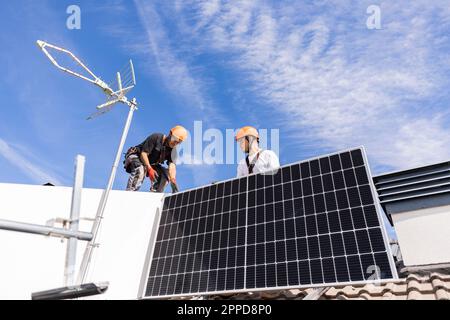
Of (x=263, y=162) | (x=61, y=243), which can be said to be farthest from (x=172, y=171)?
(x=61, y=243)

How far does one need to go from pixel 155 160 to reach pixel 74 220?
226 inches

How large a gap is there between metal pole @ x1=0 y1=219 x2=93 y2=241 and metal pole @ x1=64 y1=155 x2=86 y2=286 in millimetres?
80

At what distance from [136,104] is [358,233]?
4.69 meters

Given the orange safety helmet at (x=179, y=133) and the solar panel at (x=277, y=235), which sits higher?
the orange safety helmet at (x=179, y=133)

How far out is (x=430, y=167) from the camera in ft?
29.1

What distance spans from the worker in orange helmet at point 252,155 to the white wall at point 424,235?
11.1 feet

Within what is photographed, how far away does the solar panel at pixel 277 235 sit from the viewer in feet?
18.8

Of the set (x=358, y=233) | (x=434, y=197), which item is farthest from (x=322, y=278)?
(x=434, y=197)

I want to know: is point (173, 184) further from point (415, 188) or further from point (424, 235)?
point (424, 235)

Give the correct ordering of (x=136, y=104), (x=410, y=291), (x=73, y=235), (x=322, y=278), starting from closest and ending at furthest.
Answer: (x=73, y=235), (x=322, y=278), (x=410, y=291), (x=136, y=104)

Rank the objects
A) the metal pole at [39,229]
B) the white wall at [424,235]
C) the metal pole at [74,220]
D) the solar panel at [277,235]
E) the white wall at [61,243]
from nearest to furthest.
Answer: the metal pole at [39,229] < the metal pole at [74,220] < the solar panel at [277,235] < the white wall at [61,243] < the white wall at [424,235]

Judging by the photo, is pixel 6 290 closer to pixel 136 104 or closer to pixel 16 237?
pixel 16 237

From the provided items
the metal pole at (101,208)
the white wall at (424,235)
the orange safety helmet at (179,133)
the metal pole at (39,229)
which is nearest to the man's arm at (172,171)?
the orange safety helmet at (179,133)

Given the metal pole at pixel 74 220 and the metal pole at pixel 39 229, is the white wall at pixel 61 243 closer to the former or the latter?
the metal pole at pixel 74 220
